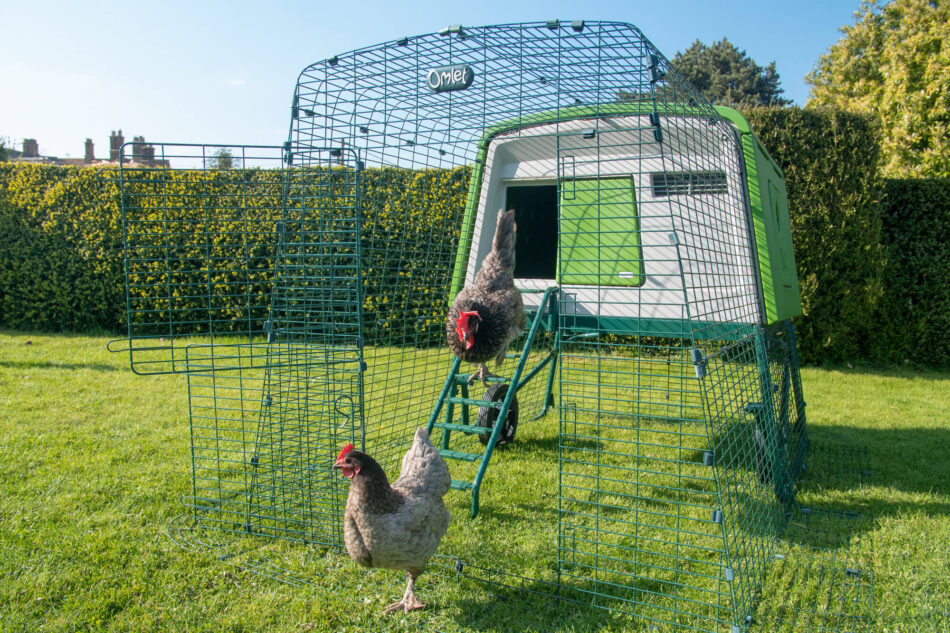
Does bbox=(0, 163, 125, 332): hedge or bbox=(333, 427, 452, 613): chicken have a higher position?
bbox=(0, 163, 125, 332): hedge

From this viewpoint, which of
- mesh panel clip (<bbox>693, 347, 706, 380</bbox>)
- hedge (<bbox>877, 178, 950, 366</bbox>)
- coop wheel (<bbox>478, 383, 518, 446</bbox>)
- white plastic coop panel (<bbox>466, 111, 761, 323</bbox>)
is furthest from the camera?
hedge (<bbox>877, 178, 950, 366</bbox>)

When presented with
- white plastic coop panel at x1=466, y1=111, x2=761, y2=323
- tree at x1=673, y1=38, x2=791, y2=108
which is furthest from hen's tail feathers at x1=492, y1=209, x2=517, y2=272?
tree at x1=673, y1=38, x2=791, y2=108

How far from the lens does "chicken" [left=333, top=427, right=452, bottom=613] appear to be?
2549 mm

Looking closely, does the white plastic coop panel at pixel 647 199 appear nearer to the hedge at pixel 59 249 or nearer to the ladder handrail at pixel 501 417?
the ladder handrail at pixel 501 417

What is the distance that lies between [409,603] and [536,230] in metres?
4.04

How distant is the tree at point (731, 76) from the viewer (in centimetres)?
2798

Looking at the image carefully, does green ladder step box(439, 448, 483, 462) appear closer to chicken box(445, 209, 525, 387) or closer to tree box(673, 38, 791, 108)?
chicken box(445, 209, 525, 387)

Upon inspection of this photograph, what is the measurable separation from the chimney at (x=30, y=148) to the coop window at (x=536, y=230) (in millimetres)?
22386

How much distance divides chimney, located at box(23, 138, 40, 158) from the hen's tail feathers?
914 inches

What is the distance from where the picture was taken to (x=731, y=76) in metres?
28.0

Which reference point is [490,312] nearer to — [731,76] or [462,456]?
[462,456]

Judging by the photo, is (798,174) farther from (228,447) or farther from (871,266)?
(228,447)

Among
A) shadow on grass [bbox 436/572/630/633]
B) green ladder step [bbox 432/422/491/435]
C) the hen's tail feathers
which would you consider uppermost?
the hen's tail feathers

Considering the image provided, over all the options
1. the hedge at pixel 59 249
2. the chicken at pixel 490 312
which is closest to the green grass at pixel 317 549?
the chicken at pixel 490 312
